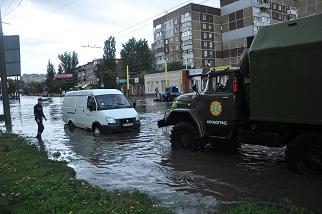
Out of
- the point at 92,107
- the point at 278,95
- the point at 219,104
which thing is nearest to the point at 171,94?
the point at 92,107

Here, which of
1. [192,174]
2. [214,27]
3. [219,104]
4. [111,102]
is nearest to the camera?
[192,174]

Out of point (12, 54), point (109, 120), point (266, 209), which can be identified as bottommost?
point (266, 209)

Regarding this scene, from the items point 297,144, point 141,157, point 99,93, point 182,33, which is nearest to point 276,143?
point 297,144

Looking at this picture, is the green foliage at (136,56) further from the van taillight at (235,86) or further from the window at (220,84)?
the van taillight at (235,86)

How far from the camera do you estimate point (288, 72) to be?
8.56m

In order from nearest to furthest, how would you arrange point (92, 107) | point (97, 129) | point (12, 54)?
point (97, 129) → point (92, 107) → point (12, 54)

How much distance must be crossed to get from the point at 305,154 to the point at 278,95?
135 cm

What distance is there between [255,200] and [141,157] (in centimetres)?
537

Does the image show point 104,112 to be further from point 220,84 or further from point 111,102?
point 220,84

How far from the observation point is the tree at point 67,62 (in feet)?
533

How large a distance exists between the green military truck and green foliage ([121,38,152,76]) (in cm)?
10471

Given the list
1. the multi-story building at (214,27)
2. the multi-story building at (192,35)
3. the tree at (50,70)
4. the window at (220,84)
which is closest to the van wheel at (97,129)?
the window at (220,84)

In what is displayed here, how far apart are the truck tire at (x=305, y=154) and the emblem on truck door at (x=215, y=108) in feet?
7.87

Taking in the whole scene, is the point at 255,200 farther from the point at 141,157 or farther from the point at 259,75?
the point at 141,157
